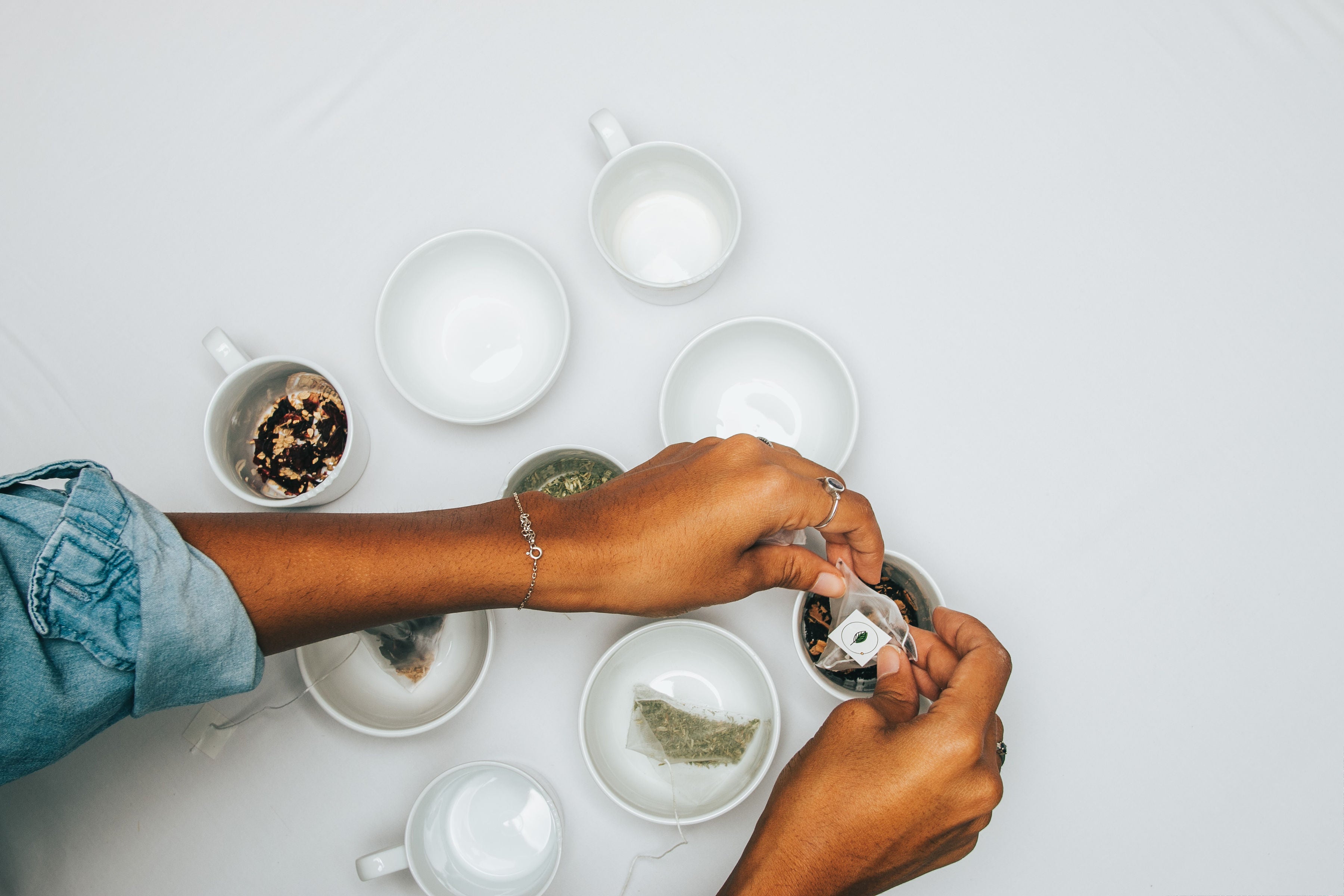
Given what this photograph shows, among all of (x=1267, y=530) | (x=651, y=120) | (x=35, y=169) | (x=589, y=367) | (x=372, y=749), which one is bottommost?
(x=1267, y=530)

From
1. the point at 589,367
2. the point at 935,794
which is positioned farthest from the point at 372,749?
the point at 935,794

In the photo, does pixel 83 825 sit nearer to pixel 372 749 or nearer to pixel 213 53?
pixel 372 749

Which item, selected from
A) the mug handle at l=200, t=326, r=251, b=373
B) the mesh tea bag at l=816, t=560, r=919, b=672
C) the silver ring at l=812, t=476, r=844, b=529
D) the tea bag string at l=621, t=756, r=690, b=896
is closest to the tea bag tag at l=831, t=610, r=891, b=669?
the mesh tea bag at l=816, t=560, r=919, b=672

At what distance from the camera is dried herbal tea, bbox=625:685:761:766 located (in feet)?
2.87

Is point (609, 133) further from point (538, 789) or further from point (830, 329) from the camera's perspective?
point (538, 789)

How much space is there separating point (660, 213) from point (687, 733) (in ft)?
2.37

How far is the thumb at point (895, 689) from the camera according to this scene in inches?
28.3

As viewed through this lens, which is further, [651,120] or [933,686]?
[651,120]

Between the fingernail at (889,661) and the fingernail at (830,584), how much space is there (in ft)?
0.25

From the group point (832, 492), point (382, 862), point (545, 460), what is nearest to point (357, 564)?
point (545, 460)

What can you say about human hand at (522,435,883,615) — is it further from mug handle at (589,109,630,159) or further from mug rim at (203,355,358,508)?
mug handle at (589,109,630,159)

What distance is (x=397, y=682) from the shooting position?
0.92m

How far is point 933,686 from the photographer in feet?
2.57

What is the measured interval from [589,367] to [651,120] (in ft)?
1.24
